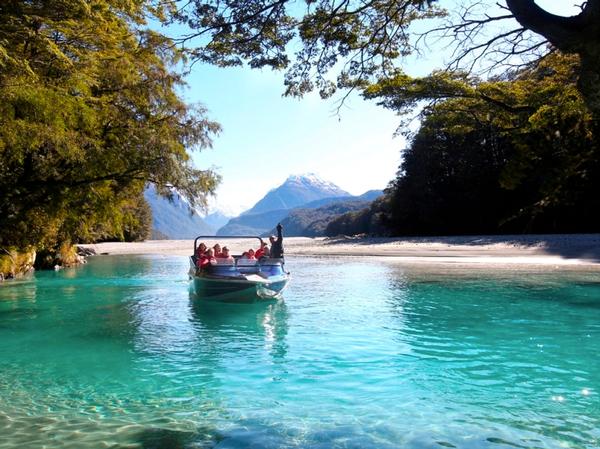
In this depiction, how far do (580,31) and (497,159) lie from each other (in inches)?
2029

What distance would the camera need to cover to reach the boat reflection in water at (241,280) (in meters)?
15.6

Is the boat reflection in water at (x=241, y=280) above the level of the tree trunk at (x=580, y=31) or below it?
below

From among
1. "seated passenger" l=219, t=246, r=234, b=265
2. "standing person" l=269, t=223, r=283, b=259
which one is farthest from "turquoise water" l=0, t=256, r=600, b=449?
"standing person" l=269, t=223, r=283, b=259

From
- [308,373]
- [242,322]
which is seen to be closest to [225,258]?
[242,322]

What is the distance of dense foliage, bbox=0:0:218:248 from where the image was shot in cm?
968

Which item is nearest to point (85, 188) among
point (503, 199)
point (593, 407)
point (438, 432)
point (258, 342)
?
point (258, 342)

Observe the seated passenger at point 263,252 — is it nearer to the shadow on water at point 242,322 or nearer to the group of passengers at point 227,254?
the group of passengers at point 227,254

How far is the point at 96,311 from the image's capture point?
15672 mm

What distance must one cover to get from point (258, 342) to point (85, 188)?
9.84 meters

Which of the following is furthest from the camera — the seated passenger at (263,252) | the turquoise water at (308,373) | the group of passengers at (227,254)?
the seated passenger at (263,252)

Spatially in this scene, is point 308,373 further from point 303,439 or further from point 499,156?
point 499,156

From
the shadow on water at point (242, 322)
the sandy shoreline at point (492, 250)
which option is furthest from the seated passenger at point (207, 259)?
the sandy shoreline at point (492, 250)

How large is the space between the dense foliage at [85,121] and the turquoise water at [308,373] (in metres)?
4.05

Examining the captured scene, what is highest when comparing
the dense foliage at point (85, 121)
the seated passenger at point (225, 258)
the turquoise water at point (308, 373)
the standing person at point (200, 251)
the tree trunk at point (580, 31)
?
the dense foliage at point (85, 121)
